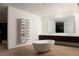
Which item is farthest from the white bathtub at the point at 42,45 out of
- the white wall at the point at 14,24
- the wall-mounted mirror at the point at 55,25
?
the wall-mounted mirror at the point at 55,25

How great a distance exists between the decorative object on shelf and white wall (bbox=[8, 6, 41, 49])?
0.13 metres

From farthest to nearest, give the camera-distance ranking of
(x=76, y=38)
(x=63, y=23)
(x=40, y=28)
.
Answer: (x=76, y=38), (x=40, y=28), (x=63, y=23)

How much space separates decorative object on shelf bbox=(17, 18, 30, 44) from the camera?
4191mm

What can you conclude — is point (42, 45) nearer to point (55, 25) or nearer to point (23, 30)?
point (55, 25)

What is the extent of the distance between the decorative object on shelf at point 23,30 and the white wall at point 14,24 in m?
0.13

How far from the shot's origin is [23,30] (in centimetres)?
438

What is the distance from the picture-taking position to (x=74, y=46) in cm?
490

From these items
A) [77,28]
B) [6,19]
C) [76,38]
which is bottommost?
[76,38]

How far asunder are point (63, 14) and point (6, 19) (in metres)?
2.40

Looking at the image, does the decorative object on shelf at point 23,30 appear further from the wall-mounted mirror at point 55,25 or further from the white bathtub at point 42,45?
the wall-mounted mirror at point 55,25

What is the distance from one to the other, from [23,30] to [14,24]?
48 cm

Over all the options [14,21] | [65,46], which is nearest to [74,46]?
[65,46]

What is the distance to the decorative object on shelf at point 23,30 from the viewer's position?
4.19 m

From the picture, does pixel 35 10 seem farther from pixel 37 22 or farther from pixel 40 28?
pixel 40 28
